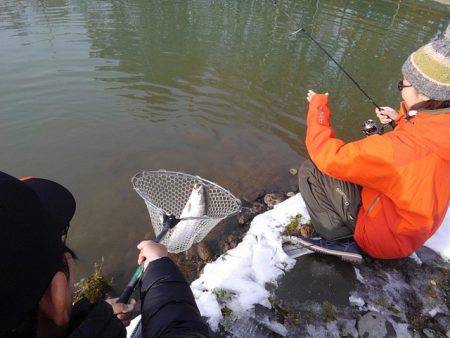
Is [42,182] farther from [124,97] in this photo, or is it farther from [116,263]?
[124,97]

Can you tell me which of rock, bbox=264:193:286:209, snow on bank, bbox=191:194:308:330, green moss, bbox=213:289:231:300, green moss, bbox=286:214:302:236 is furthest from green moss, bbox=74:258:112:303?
rock, bbox=264:193:286:209

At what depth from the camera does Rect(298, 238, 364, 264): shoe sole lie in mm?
3428

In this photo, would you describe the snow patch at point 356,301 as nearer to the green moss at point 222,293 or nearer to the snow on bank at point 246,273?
the snow on bank at point 246,273

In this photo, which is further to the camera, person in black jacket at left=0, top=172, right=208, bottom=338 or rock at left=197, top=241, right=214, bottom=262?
rock at left=197, top=241, right=214, bottom=262

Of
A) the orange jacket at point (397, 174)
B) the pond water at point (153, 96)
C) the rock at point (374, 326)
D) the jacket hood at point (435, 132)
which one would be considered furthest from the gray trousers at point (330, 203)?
the pond water at point (153, 96)

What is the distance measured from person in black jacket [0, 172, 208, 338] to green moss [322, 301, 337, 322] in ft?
5.34

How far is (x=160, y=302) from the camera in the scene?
6.29 feet

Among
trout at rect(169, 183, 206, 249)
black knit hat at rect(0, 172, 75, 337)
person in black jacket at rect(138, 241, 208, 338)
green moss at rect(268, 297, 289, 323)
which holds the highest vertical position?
black knit hat at rect(0, 172, 75, 337)

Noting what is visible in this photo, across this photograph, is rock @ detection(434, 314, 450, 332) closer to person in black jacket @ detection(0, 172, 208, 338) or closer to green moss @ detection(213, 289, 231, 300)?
green moss @ detection(213, 289, 231, 300)

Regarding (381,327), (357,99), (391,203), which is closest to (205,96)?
(357,99)

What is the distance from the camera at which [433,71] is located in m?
2.66

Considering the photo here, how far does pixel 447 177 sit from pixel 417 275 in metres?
1.36

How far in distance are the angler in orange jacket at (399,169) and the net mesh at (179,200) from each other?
3.33 ft

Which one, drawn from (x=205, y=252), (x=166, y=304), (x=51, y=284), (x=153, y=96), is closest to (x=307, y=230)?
(x=205, y=252)
